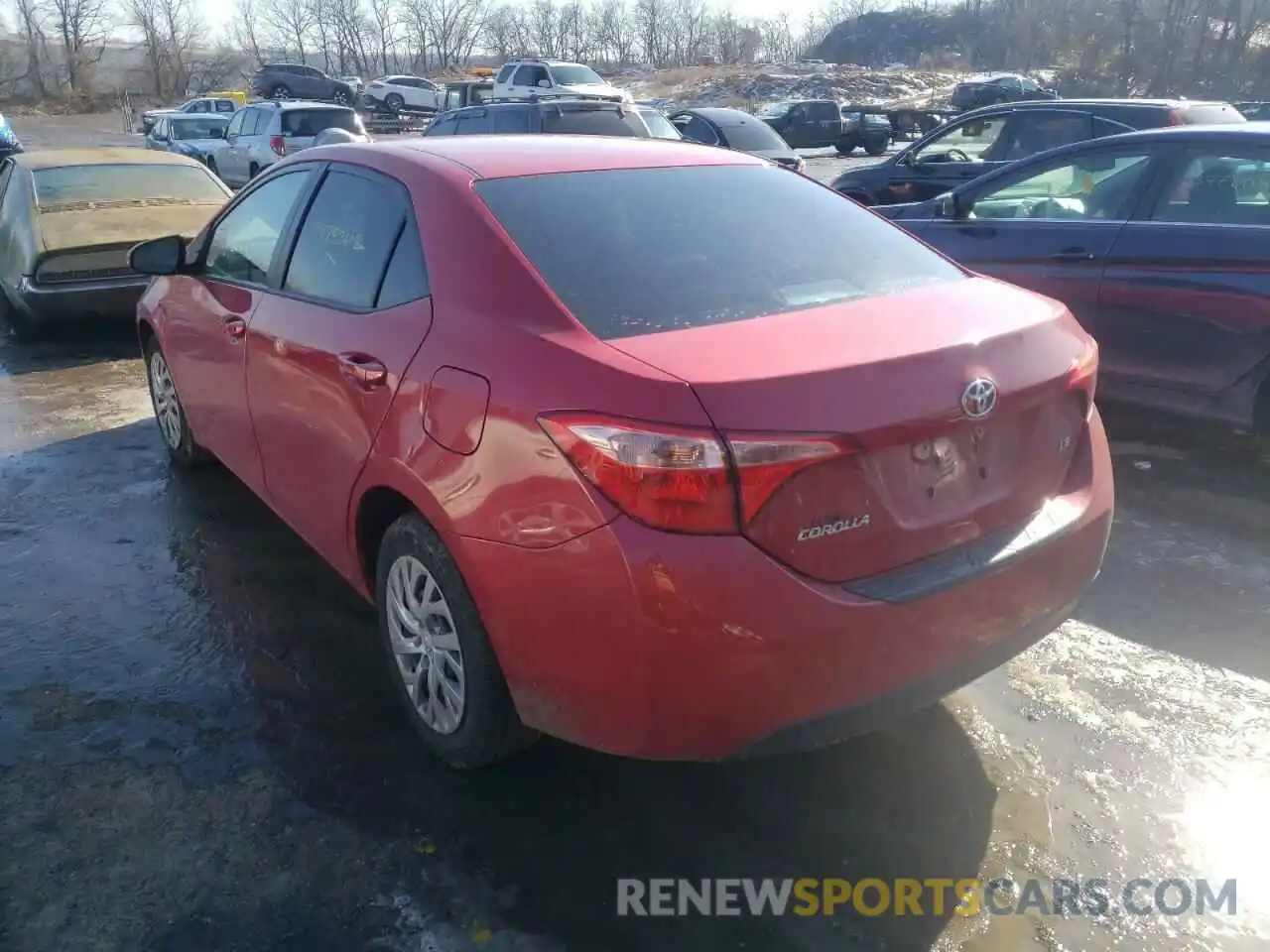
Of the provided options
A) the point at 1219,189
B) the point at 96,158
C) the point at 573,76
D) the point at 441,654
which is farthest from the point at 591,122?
the point at 573,76

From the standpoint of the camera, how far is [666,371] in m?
2.33

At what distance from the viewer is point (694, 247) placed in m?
3.00

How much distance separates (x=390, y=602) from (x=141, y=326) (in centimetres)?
350

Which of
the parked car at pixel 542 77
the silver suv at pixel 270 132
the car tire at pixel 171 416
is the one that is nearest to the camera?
the car tire at pixel 171 416

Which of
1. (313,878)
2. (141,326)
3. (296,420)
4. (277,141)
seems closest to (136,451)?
(141,326)

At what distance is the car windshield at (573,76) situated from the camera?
1134 inches

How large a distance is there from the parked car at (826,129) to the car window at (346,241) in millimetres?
28325

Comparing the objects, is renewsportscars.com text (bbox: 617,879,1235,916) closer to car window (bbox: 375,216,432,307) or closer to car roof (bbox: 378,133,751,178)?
car window (bbox: 375,216,432,307)

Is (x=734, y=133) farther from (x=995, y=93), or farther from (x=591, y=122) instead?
(x=995, y=93)

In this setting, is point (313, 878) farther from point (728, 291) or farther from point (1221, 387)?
point (1221, 387)

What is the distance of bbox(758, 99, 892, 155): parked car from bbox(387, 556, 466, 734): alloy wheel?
29216 mm

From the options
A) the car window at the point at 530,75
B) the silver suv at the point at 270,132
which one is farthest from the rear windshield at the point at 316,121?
the car window at the point at 530,75

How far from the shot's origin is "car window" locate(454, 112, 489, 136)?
14.2 m

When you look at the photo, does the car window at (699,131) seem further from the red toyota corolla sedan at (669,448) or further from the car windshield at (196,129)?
the red toyota corolla sedan at (669,448)
